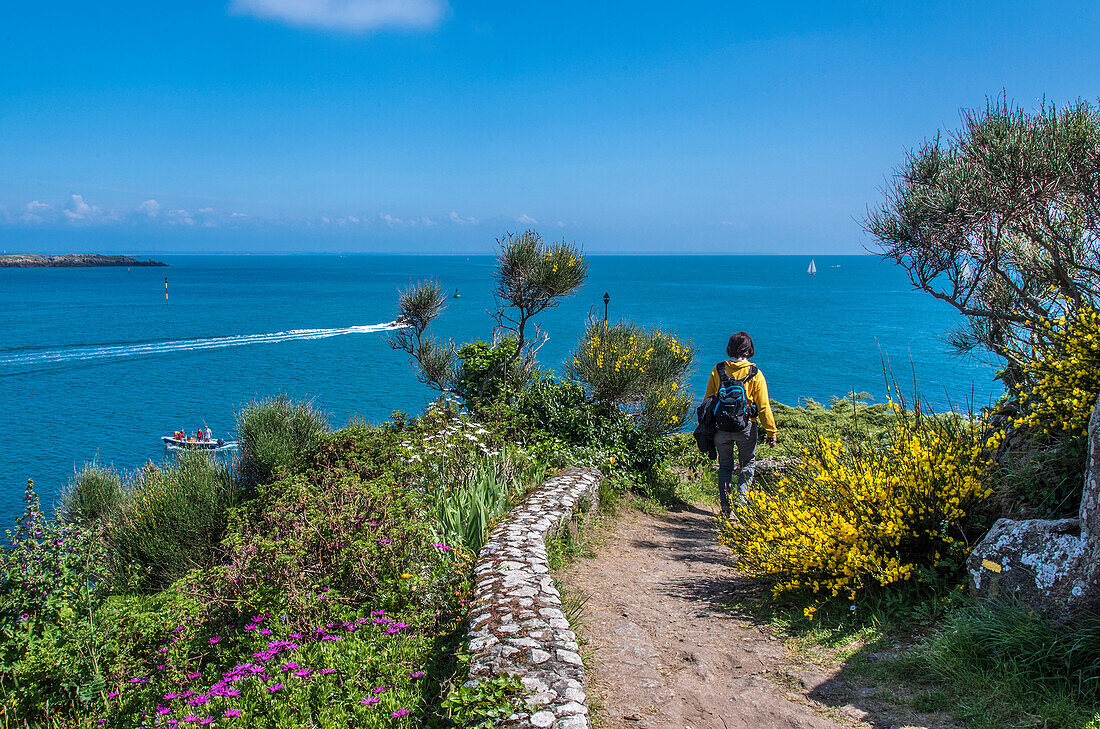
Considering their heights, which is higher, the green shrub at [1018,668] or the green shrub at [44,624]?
the green shrub at [1018,668]

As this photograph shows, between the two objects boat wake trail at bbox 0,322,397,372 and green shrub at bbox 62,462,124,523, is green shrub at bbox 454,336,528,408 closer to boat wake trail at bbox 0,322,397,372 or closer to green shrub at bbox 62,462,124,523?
green shrub at bbox 62,462,124,523

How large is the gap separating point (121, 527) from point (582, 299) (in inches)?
4578

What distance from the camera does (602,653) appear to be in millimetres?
4066

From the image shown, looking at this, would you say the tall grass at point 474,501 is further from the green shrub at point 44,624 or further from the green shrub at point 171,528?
the green shrub at point 171,528

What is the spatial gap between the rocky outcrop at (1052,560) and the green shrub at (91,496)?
14859 millimetres

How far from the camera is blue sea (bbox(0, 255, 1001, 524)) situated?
3231cm

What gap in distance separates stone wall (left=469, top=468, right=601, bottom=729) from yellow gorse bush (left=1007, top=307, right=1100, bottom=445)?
A: 3.29 meters

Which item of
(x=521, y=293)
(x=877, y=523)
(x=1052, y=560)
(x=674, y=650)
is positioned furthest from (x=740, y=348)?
(x=521, y=293)

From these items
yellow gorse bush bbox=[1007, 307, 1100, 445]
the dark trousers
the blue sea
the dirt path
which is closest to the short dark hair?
the dark trousers

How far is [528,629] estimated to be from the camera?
11.9 feet

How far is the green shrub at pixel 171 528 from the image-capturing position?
375 inches

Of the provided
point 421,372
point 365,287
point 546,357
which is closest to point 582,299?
point 365,287

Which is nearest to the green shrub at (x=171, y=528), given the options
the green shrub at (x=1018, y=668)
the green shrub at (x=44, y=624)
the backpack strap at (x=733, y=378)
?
the green shrub at (x=44, y=624)

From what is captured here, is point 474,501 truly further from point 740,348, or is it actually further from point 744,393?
point 740,348
